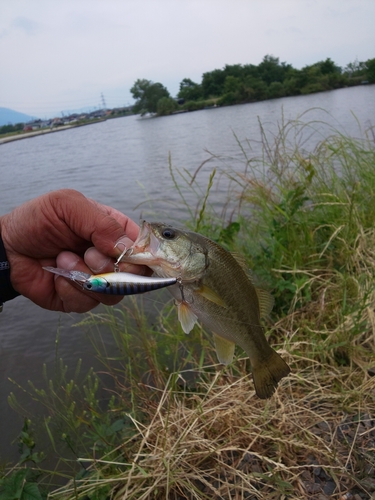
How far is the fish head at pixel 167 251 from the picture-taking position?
6.18 feet

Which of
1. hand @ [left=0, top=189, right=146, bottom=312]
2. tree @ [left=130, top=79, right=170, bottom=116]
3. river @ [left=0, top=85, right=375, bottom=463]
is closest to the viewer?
hand @ [left=0, top=189, right=146, bottom=312]

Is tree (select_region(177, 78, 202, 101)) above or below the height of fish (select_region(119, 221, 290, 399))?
above

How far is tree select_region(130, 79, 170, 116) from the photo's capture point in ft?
298

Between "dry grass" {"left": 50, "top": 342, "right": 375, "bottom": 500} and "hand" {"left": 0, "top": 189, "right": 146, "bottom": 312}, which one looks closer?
"hand" {"left": 0, "top": 189, "right": 146, "bottom": 312}

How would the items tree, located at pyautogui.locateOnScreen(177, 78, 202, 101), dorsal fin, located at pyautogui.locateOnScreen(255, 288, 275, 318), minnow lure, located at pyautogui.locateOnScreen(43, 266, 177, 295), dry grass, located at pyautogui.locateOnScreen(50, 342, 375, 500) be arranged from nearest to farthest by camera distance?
minnow lure, located at pyautogui.locateOnScreen(43, 266, 177, 295) < dorsal fin, located at pyautogui.locateOnScreen(255, 288, 275, 318) < dry grass, located at pyautogui.locateOnScreen(50, 342, 375, 500) < tree, located at pyautogui.locateOnScreen(177, 78, 202, 101)

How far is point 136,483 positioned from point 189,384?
1.53 m

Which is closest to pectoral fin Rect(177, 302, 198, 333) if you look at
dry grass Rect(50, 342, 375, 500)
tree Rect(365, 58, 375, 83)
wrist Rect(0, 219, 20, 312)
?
dry grass Rect(50, 342, 375, 500)

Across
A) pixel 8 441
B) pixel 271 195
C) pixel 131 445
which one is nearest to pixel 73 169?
pixel 271 195

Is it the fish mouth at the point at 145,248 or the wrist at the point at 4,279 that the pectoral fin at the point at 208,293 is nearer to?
the fish mouth at the point at 145,248

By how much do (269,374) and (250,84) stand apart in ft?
246

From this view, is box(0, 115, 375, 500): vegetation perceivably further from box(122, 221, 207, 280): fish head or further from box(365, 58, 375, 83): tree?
box(365, 58, 375, 83): tree

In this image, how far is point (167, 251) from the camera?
1.90 m

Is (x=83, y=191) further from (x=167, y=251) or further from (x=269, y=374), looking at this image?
(x=269, y=374)

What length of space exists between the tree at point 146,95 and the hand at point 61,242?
94174mm
